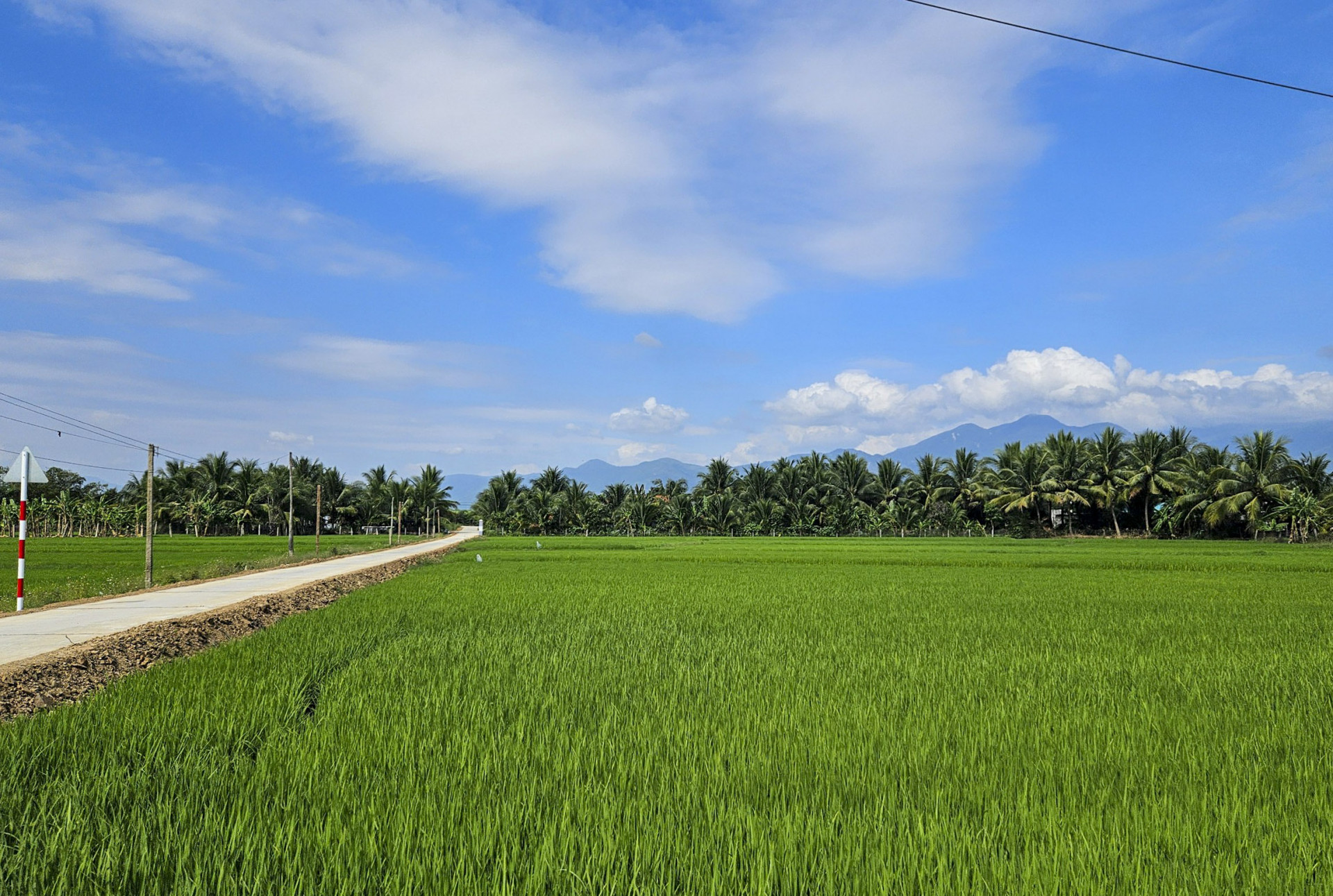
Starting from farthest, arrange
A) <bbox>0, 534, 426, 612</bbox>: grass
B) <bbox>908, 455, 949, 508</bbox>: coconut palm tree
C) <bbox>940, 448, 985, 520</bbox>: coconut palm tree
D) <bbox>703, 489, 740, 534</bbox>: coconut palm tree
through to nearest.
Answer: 1. <bbox>703, 489, 740, 534</bbox>: coconut palm tree
2. <bbox>908, 455, 949, 508</bbox>: coconut palm tree
3. <bbox>940, 448, 985, 520</bbox>: coconut palm tree
4. <bbox>0, 534, 426, 612</bbox>: grass

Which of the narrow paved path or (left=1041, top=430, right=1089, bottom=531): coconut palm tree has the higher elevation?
(left=1041, top=430, right=1089, bottom=531): coconut palm tree

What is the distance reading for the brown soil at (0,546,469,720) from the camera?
5.07 meters

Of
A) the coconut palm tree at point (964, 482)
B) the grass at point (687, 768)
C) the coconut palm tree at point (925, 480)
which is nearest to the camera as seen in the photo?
the grass at point (687, 768)

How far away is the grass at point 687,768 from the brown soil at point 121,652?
0.46 meters

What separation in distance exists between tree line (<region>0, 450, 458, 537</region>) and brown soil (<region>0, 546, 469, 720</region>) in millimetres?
42875

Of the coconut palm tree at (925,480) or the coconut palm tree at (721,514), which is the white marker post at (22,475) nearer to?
the coconut palm tree at (721,514)

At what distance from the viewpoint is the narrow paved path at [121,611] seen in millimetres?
7184

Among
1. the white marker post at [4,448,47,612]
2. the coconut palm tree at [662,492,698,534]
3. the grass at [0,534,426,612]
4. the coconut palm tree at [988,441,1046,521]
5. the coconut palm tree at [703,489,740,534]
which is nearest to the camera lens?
the white marker post at [4,448,47,612]

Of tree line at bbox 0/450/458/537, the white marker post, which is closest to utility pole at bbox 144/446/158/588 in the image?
the white marker post

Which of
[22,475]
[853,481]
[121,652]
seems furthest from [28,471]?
[853,481]

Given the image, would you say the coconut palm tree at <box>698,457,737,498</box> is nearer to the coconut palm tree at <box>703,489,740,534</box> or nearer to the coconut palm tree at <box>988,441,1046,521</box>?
the coconut palm tree at <box>703,489,740,534</box>

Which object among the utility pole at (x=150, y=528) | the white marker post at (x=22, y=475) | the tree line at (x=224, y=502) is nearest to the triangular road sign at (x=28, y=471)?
the white marker post at (x=22, y=475)

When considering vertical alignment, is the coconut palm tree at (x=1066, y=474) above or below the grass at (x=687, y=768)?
above

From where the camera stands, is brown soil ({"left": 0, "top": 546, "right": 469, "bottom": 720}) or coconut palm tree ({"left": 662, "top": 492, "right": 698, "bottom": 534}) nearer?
brown soil ({"left": 0, "top": 546, "right": 469, "bottom": 720})
